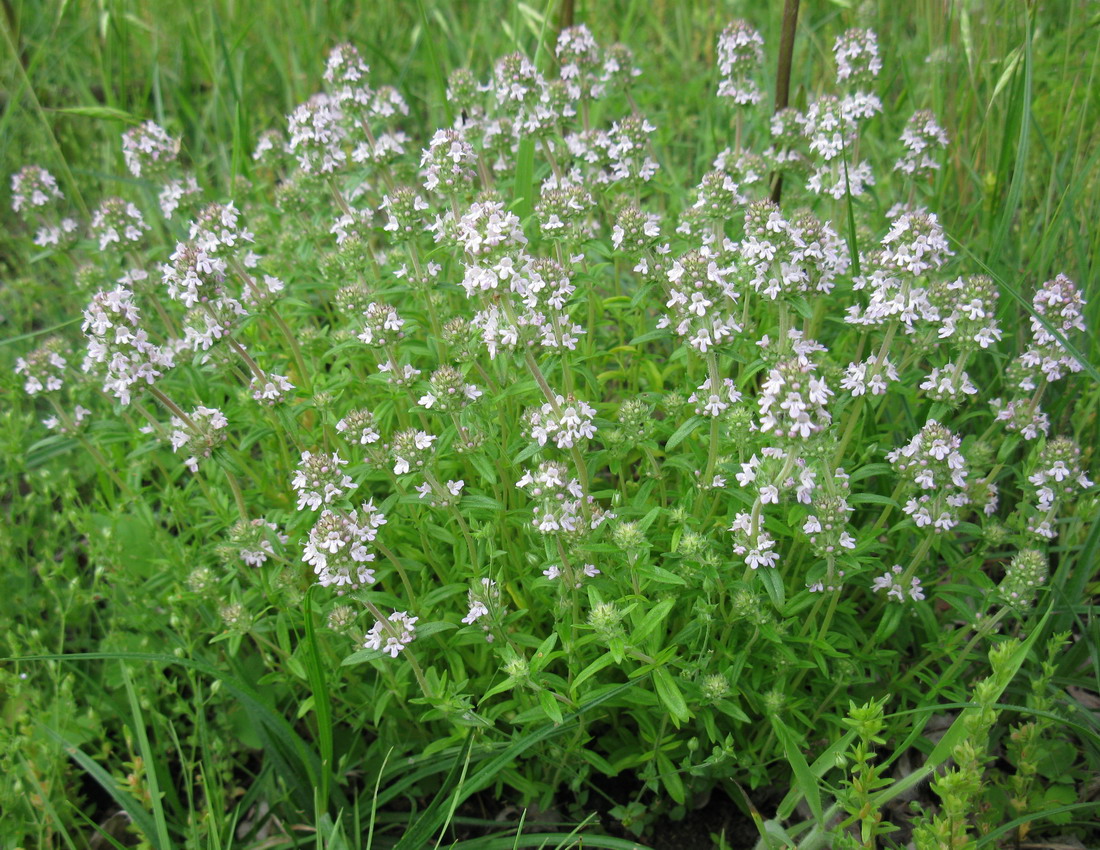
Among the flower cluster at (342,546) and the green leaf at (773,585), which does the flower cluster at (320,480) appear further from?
the green leaf at (773,585)

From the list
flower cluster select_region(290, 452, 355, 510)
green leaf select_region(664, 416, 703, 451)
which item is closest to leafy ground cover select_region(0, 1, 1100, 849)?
flower cluster select_region(290, 452, 355, 510)

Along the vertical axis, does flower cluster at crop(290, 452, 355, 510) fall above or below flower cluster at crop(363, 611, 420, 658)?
above

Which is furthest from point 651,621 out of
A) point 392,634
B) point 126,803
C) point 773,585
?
point 126,803

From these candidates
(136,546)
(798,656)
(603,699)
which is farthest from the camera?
(136,546)

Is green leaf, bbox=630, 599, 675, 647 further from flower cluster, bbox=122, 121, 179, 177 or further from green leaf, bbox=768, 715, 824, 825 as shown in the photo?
flower cluster, bbox=122, 121, 179, 177

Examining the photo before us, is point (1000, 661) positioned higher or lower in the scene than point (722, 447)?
lower

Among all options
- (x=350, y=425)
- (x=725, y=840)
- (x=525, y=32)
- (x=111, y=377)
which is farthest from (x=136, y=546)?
(x=525, y=32)

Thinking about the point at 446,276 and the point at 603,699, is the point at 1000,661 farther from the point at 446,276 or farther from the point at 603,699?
the point at 446,276

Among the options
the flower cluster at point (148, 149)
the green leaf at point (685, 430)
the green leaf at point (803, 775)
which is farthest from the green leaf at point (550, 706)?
the flower cluster at point (148, 149)
